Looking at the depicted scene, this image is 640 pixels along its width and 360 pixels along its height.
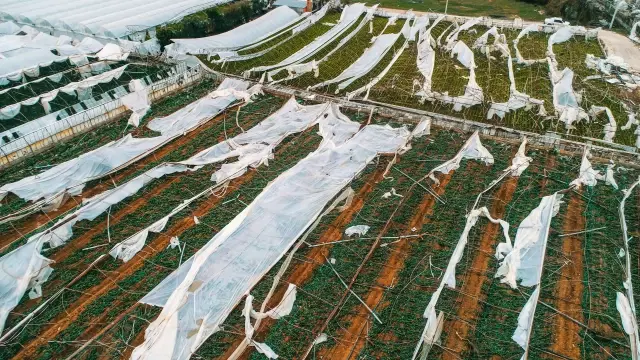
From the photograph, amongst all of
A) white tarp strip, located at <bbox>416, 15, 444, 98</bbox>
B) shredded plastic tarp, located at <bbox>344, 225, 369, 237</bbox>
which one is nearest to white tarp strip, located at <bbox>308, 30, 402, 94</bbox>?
white tarp strip, located at <bbox>416, 15, 444, 98</bbox>

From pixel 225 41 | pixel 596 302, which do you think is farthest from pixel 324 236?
pixel 225 41

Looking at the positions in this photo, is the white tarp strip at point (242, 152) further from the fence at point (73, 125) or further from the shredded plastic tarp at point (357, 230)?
the fence at point (73, 125)

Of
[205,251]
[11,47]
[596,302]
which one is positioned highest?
[11,47]

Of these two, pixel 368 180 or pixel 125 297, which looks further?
pixel 368 180

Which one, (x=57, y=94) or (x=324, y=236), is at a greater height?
(x=57, y=94)

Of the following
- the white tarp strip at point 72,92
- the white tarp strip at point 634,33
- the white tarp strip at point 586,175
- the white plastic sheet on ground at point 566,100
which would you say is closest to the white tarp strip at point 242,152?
the white tarp strip at point 72,92

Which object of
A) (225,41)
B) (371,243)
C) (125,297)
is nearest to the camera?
(125,297)

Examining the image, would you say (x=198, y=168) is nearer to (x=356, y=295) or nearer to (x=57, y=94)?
(x=356, y=295)

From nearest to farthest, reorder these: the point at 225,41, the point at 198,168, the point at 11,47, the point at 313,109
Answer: the point at 198,168 < the point at 313,109 < the point at 11,47 < the point at 225,41

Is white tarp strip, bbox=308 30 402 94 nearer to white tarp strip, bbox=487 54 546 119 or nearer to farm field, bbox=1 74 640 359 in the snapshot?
farm field, bbox=1 74 640 359
